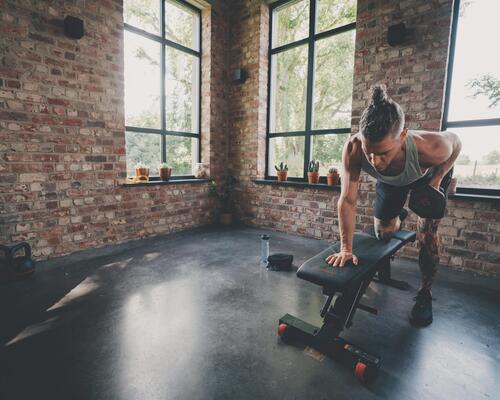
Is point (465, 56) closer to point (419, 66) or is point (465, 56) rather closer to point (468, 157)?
point (419, 66)

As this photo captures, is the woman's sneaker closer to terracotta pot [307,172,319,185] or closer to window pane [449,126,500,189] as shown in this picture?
window pane [449,126,500,189]

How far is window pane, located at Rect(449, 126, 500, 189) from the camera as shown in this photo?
2664 millimetres

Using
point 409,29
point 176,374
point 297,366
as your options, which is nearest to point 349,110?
point 409,29

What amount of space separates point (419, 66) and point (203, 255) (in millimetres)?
3019

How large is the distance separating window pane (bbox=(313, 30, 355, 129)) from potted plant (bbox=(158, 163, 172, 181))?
214 centimetres

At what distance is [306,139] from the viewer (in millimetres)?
3980

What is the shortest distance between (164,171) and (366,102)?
2.69 m

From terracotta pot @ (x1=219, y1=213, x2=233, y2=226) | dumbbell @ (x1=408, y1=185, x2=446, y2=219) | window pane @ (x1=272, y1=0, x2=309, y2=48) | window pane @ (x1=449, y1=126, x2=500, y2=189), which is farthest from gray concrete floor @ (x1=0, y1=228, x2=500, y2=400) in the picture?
window pane @ (x1=272, y1=0, x2=309, y2=48)

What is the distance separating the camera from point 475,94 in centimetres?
272

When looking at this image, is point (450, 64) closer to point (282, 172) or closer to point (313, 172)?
point (313, 172)

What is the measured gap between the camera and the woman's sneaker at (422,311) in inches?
71.1

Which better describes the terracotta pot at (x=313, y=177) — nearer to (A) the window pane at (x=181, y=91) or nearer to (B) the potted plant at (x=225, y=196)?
(B) the potted plant at (x=225, y=196)

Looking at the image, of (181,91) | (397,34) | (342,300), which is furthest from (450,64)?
(181,91)

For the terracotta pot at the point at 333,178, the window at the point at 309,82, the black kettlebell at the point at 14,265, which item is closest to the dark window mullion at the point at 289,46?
the window at the point at 309,82
